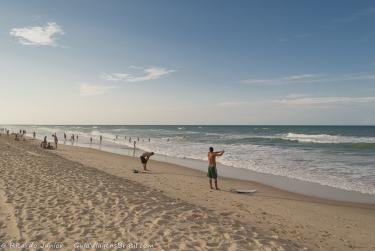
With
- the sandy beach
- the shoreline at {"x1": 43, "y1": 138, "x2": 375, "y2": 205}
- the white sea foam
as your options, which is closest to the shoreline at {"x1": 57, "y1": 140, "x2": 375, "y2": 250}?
the sandy beach

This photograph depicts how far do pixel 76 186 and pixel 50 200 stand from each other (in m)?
2.11

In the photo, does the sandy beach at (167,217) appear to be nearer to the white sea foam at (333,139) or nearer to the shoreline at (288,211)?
the shoreline at (288,211)

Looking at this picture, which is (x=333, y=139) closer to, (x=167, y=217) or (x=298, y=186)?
(x=298, y=186)

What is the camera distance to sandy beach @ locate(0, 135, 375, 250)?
271 inches

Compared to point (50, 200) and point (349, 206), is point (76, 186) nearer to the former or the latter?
point (50, 200)

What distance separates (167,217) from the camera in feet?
27.6

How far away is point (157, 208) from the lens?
9242 mm

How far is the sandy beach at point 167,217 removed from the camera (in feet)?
22.6

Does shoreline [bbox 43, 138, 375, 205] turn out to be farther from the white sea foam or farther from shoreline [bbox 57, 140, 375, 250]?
the white sea foam

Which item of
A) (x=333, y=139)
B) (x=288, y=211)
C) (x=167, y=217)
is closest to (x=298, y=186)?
(x=288, y=211)

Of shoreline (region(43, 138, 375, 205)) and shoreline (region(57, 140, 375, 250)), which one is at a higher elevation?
shoreline (region(57, 140, 375, 250))

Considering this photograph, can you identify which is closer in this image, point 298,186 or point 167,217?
point 167,217

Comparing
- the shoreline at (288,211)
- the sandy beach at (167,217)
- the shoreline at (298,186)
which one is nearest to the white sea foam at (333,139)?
the shoreline at (298,186)

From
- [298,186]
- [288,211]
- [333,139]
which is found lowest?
[298,186]
